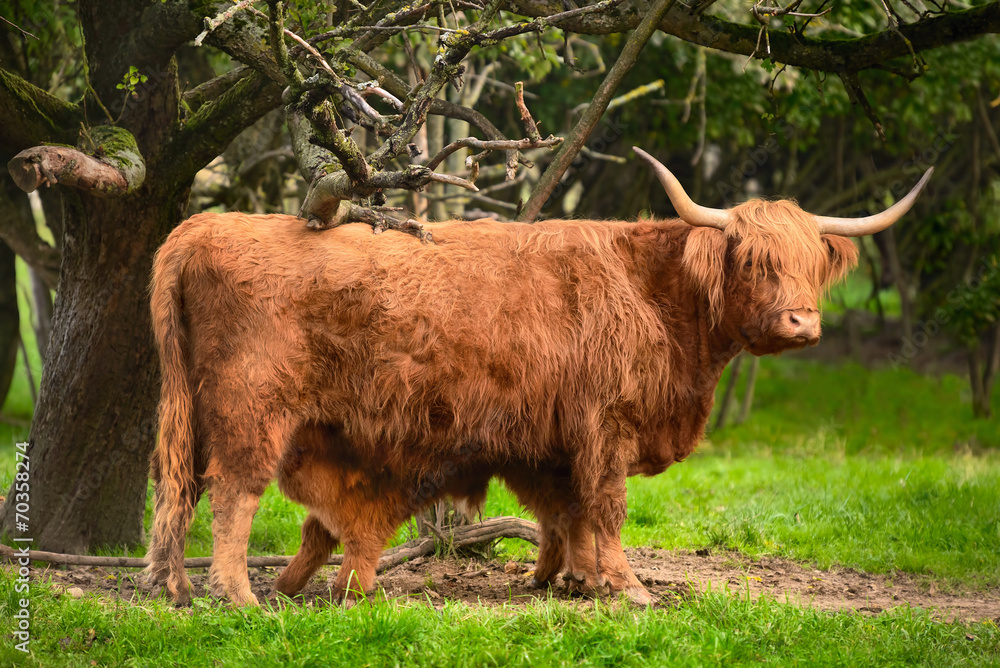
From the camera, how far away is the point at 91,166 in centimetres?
446

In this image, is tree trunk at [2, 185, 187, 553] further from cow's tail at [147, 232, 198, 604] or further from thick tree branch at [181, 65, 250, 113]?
cow's tail at [147, 232, 198, 604]

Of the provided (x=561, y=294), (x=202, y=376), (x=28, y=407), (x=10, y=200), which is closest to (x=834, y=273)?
(x=561, y=294)

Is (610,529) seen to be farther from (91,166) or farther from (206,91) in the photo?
(206,91)

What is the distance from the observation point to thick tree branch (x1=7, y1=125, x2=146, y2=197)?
412 centimetres

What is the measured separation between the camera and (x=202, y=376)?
14.2ft

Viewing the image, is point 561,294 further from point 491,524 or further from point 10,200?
point 10,200

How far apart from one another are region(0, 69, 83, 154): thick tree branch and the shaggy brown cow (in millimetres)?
1366

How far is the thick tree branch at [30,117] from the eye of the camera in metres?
5.02

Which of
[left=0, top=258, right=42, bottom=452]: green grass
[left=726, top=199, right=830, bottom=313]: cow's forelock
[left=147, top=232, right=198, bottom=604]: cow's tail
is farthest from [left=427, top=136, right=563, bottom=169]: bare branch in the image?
[left=0, top=258, right=42, bottom=452]: green grass

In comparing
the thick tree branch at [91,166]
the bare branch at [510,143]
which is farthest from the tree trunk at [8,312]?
the bare branch at [510,143]

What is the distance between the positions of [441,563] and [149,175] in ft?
9.34

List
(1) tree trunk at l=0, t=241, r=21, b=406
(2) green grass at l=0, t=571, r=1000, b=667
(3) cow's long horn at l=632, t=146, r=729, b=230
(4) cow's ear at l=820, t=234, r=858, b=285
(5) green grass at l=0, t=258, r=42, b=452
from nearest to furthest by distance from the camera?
(2) green grass at l=0, t=571, r=1000, b=667
(3) cow's long horn at l=632, t=146, r=729, b=230
(4) cow's ear at l=820, t=234, r=858, b=285
(1) tree trunk at l=0, t=241, r=21, b=406
(5) green grass at l=0, t=258, r=42, b=452

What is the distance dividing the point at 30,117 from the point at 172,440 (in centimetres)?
216

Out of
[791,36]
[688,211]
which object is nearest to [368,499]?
[688,211]
